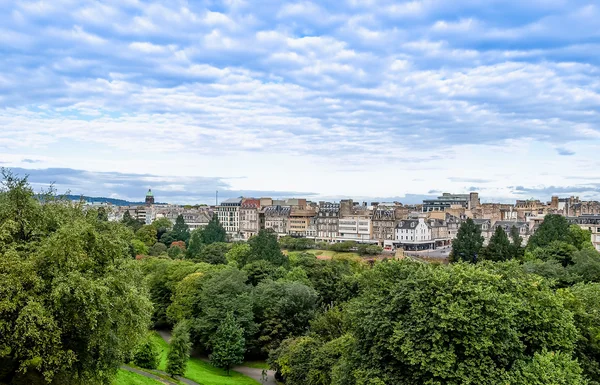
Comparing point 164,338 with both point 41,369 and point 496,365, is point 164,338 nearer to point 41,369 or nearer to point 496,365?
point 41,369

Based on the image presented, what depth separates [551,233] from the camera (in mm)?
69812

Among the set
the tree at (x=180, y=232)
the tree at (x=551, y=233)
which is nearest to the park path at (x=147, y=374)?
the tree at (x=551, y=233)

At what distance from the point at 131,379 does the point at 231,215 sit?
14353cm

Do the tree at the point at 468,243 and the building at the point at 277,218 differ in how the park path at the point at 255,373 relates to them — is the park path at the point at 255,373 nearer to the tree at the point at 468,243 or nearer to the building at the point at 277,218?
the tree at the point at 468,243

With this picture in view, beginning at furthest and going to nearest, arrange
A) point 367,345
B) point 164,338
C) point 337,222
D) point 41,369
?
point 337,222, point 164,338, point 367,345, point 41,369

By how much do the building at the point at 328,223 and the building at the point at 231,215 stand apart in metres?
33.9

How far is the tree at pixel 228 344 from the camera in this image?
41.8 metres

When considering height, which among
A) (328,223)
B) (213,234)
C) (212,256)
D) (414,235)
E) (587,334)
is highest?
(328,223)

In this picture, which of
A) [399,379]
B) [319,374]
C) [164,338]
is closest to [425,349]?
[399,379]

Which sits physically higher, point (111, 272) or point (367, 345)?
point (111, 272)

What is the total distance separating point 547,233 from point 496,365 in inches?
2167

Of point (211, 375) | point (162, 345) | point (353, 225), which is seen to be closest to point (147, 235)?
point (353, 225)

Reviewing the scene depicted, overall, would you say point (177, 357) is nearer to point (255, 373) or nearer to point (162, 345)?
point (255, 373)

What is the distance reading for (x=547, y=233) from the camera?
70.2 meters
